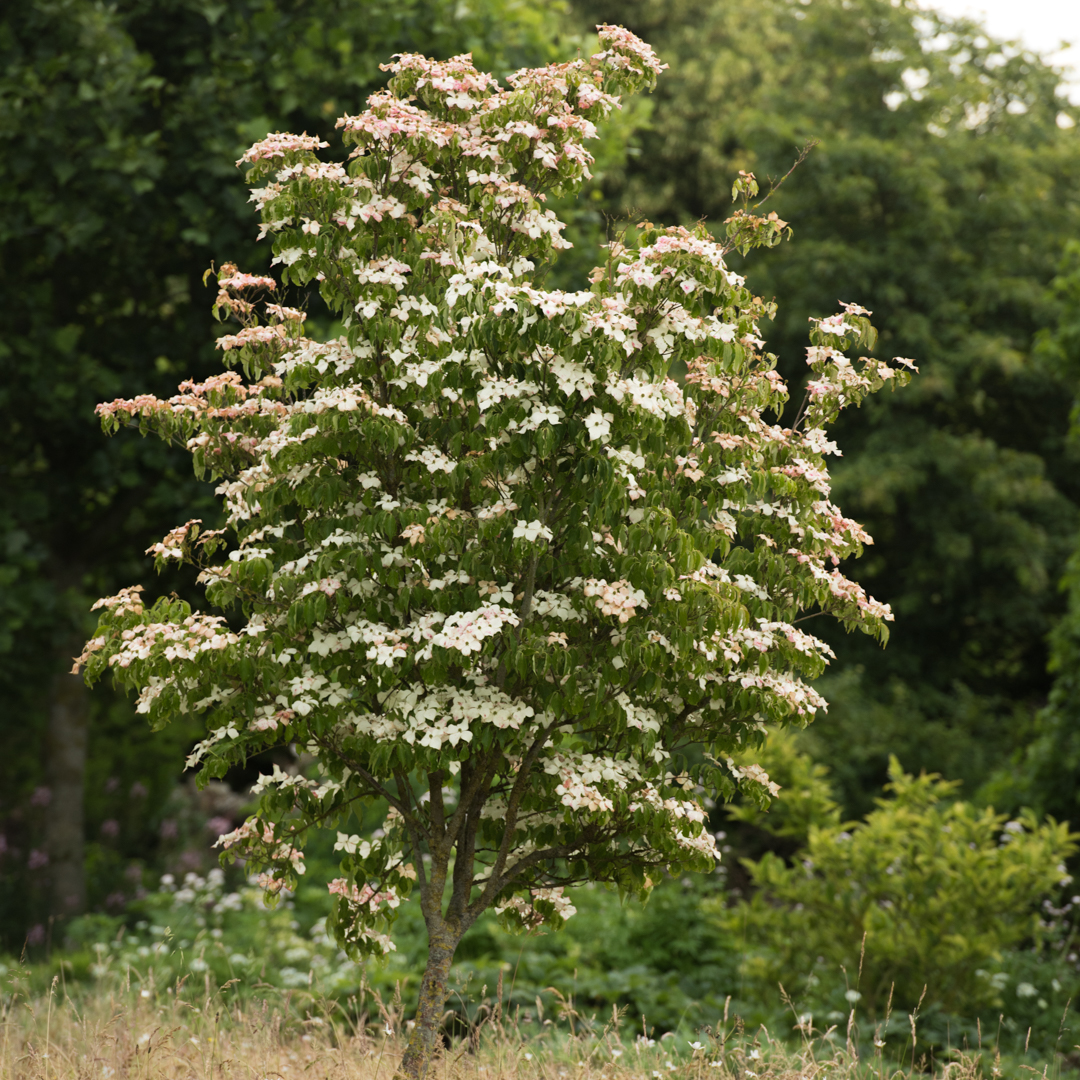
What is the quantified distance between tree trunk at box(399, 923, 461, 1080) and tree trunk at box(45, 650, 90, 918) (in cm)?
692

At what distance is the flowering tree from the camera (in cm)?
405

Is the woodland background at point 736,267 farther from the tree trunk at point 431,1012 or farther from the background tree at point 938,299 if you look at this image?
the tree trunk at point 431,1012

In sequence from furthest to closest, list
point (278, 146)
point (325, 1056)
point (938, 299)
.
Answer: point (938, 299), point (325, 1056), point (278, 146)

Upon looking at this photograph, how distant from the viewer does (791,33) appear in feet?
57.5

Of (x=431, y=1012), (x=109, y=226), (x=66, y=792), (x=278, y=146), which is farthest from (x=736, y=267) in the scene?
(x=431, y=1012)

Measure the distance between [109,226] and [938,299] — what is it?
34.0 feet

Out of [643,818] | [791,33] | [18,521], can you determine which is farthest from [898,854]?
[791,33]

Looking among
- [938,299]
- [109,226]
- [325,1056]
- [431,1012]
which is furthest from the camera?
[938,299]

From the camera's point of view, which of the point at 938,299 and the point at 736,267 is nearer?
the point at 938,299

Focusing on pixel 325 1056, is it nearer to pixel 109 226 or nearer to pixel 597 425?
pixel 597 425

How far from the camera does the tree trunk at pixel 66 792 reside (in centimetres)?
1050

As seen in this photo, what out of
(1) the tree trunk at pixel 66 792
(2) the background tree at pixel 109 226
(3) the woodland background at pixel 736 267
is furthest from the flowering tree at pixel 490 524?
(1) the tree trunk at pixel 66 792

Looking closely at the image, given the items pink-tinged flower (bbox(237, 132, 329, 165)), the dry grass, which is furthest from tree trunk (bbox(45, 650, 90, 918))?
pink-tinged flower (bbox(237, 132, 329, 165))

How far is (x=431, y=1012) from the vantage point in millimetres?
4523
